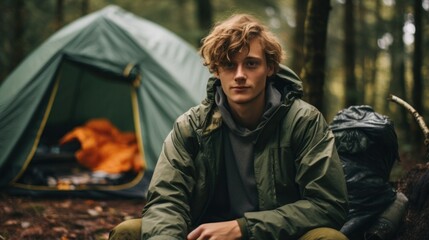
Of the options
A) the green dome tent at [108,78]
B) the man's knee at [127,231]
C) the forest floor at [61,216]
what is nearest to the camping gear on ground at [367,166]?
the forest floor at [61,216]

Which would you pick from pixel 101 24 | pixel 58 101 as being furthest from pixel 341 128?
pixel 58 101

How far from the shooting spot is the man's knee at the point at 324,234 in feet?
7.23

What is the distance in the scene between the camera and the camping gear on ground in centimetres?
290

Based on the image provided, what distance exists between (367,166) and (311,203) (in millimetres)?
827

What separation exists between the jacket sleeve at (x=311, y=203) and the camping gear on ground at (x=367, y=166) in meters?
0.55

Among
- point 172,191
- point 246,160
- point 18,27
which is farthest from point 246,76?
point 18,27

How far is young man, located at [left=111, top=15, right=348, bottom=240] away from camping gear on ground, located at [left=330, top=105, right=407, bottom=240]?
0.52m

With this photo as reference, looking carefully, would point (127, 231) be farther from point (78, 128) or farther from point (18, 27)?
point (18, 27)

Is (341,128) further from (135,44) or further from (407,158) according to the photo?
(407,158)

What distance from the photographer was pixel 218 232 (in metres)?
2.36

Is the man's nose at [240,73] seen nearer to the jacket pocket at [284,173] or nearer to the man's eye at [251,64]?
the man's eye at [251,64]

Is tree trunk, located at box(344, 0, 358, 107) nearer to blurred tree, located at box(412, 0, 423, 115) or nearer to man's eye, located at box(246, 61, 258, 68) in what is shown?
blurred tree, located at box(412, 0, 423, 115)

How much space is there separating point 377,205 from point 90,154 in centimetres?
486

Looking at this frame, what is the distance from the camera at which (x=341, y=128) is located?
10.2ft
